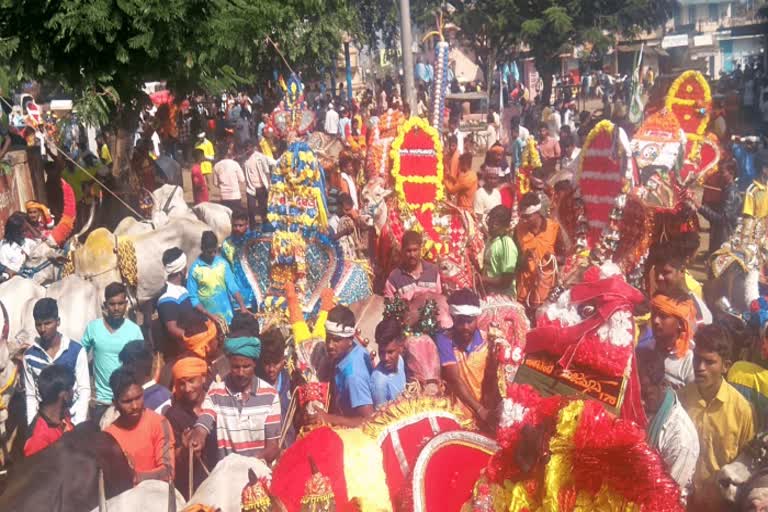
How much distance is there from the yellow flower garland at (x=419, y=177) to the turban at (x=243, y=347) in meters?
3.05

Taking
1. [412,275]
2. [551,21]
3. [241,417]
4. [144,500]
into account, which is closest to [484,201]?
[412,275]

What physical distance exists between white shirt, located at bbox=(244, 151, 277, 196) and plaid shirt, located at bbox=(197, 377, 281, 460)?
6978mm

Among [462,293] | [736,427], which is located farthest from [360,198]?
[736,427]

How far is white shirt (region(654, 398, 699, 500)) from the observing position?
436 centimetres

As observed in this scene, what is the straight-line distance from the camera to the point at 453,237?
799 centimetres

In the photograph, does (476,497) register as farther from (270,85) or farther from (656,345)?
(270,85)

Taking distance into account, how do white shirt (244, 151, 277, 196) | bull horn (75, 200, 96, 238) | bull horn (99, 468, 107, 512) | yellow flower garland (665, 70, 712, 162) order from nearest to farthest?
bull horn (99, 468, 107, 512) < bull horn (75, 200, 96, 238) < yellow flower garland (665, 70, 712, 162) < white shirt (244, 151, 277, 196)

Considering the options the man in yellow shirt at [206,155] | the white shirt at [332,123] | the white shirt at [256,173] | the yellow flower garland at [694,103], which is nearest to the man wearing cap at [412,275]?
the yellow flower garland at [694,103]

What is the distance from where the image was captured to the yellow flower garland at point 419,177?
8.18 m

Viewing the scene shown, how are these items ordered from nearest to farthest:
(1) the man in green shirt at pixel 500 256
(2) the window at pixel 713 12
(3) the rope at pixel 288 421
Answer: (3) the rope at pixel 288 421 → (1) the man in green shirt at pixel 500 256 → (2) the window at pixel 713 12

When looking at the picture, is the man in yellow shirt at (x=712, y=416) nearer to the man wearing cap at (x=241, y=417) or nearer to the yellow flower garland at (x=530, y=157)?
the man wearing cap at (x=241, y=417)

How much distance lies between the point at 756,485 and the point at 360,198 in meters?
6.70

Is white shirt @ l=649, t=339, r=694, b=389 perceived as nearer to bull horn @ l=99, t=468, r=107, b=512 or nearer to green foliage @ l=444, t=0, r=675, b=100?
bull horn @ l=99, t=468, r=107, b=512

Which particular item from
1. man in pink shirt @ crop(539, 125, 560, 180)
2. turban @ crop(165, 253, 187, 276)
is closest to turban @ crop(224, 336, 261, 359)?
turban @ crop(165, 253, 187, 276)
